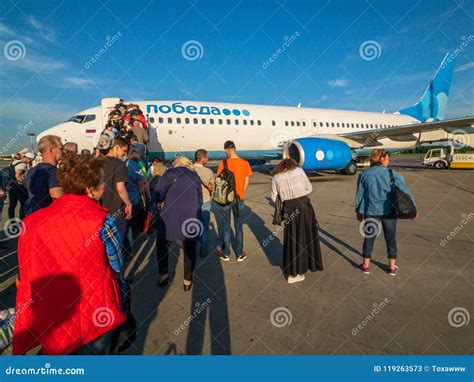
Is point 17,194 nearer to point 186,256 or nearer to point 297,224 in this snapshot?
point 186,256

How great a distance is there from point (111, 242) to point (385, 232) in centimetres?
347

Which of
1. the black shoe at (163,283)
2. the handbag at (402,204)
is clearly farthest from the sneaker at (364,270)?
the black shoe at (163,283)

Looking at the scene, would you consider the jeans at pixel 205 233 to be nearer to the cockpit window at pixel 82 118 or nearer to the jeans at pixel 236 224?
the jeans at pixel 236 224

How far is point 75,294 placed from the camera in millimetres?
1518

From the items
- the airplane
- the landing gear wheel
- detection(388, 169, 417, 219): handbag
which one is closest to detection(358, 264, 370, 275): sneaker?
detection(388, 169, 417, 219): handbag

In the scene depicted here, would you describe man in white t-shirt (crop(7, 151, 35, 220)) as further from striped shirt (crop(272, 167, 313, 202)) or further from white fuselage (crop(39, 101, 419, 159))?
striped shirt (crop(272, 167, 313, 202))

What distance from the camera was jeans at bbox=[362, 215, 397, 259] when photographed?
11.8 feet

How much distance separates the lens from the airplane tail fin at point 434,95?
79.4 feet

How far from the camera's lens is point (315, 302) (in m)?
3.10

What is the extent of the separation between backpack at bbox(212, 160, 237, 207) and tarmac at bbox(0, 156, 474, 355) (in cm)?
101

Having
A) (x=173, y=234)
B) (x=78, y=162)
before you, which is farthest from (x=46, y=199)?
(x=78, y=162)

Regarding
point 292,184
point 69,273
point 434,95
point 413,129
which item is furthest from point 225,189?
point 434,95

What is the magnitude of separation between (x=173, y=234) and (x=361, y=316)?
2.34 meters

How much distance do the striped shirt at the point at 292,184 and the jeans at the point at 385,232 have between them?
37.9 inches
